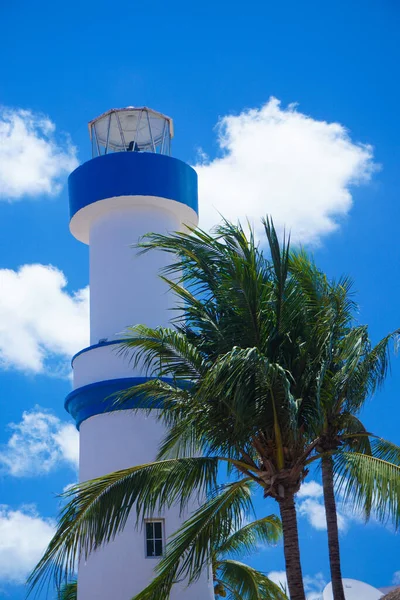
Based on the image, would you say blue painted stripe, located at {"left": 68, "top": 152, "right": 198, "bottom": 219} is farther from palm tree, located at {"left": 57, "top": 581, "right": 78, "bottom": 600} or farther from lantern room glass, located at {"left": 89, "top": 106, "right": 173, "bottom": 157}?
palm tree, located at {"left": 57, "top": 581, "right": 78, "bottom": 600}

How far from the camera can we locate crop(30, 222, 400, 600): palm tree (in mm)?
13508

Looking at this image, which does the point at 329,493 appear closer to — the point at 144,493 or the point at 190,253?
the point at 144,493

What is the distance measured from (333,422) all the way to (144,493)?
2985 mm

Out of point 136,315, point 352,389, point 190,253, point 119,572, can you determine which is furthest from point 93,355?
point 352,389

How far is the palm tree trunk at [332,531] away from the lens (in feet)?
51.0

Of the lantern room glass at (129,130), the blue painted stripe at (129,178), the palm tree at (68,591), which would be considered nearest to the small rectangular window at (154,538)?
the palm tree at (68,591)

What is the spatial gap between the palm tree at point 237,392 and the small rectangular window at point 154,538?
12.7 ft

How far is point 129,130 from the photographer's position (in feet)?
76.1

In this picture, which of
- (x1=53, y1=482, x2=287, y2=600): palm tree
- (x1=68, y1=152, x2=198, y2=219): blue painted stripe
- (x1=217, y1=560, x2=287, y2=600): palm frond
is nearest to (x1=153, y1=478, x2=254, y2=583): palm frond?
(x1=53, y1=482, x2=287, y2=600): palm tree

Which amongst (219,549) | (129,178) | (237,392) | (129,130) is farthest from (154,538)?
(129,130)

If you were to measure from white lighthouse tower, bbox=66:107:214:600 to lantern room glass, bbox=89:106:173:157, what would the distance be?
0.08 feet

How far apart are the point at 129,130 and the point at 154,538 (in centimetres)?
973

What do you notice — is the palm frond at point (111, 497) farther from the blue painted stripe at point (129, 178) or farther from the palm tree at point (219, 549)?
the blue painted stripe at point (129, 178)

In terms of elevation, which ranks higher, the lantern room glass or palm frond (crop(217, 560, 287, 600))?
the lantern room glass
